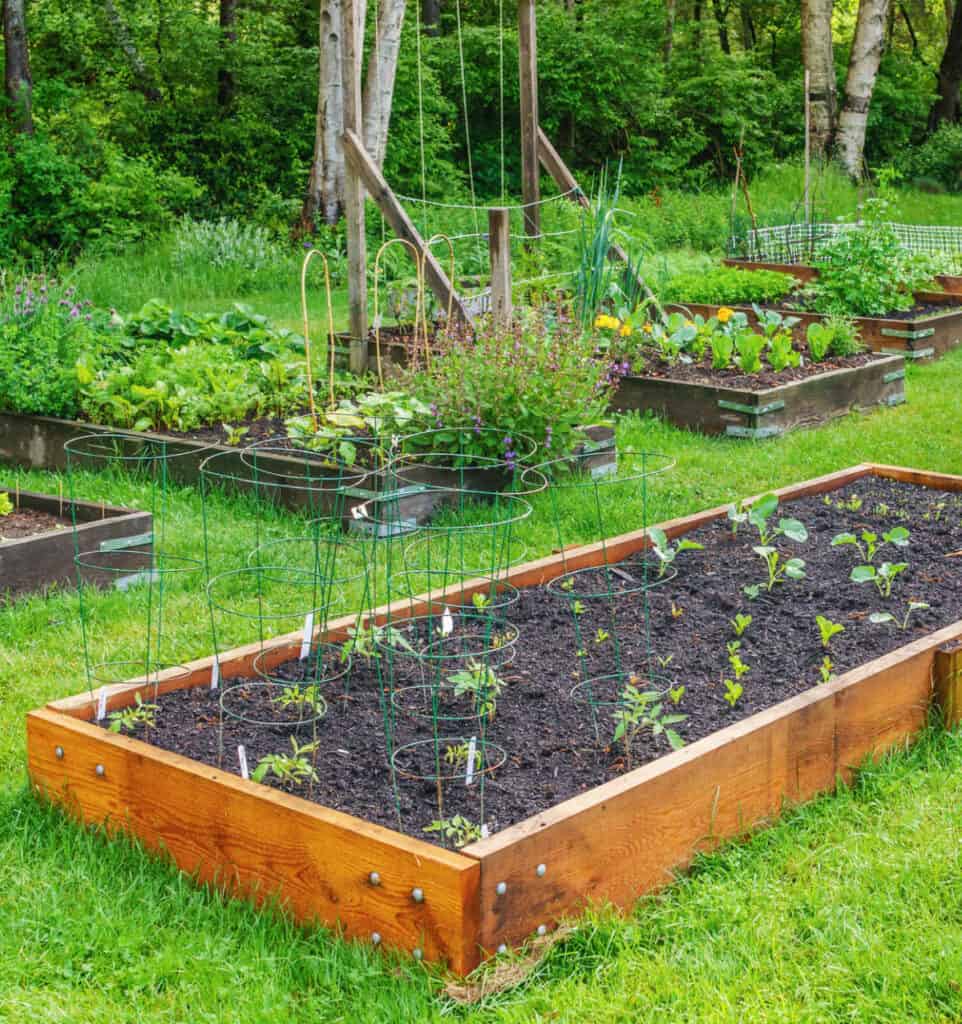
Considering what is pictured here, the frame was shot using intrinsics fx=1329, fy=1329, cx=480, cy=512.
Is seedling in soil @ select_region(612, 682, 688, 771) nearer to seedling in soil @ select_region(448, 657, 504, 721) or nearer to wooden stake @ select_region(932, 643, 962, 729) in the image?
seedling in soil @ select_region(448, 657, 504, 721)

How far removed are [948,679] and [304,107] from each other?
53.1 feet

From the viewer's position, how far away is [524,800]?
117 inches

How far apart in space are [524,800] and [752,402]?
4505 mm

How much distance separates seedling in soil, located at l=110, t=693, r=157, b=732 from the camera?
330 cm

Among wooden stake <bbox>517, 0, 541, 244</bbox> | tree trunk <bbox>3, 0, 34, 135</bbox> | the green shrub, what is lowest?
the green shrub

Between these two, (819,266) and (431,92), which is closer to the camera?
(819,266)

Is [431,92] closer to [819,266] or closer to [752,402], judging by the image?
[819,266]

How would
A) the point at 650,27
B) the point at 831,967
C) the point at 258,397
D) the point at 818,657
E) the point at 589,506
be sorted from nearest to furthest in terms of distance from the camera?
the point at 831,967 → the point at 818,657 → the point at 589,506 → the point at 258,397 → the point at 650,27

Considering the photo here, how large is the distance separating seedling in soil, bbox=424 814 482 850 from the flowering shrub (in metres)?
2.95

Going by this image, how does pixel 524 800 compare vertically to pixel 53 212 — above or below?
below

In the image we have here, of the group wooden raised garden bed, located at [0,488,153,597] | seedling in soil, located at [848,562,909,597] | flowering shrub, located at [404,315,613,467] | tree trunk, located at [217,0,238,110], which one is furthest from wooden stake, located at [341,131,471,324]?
tree trunk, located at [217,0,238,110]

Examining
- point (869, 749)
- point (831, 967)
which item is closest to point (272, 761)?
point (831, 967)

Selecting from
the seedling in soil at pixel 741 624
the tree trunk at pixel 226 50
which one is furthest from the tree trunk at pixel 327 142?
the seedling in soil at pixel 741 624

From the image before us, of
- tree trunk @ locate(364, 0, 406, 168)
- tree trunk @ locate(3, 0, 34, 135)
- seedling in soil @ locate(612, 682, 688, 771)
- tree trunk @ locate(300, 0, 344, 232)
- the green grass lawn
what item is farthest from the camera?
tree trunk @ locate(3, 0, 34, 135)
